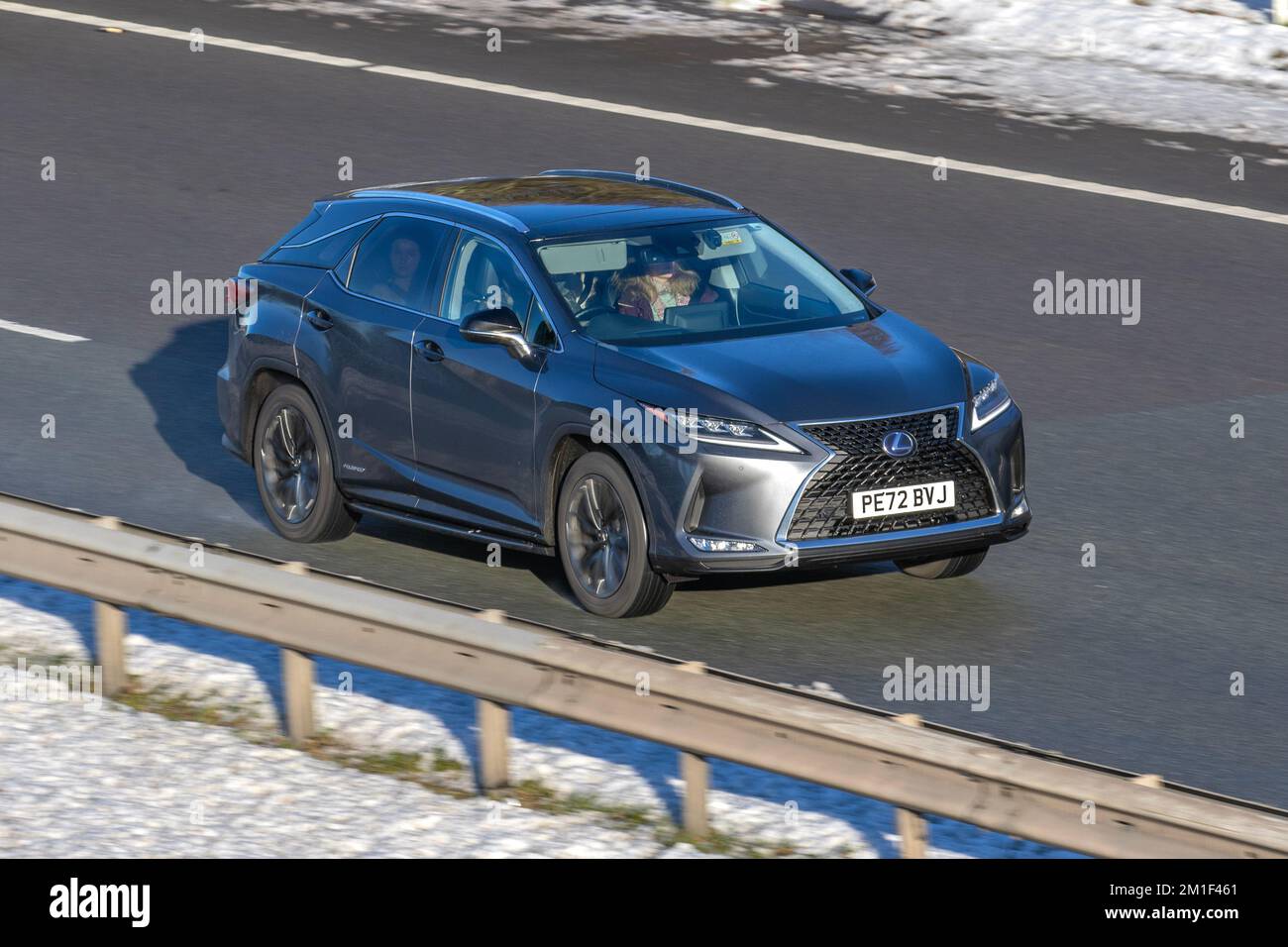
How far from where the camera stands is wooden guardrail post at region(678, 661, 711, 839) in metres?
7.16

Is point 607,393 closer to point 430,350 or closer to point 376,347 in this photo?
point 430,350

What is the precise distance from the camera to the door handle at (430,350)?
398 inches

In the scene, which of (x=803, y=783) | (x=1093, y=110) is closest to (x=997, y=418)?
(x=803, y=783)

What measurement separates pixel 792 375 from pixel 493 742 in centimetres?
237

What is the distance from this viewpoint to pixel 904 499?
9.21 metres

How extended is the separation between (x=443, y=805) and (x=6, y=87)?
13.2 metres

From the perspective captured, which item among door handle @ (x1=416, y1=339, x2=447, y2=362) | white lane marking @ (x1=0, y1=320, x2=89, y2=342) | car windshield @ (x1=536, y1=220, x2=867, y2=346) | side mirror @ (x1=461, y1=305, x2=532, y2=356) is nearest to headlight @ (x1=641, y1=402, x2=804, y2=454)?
car windshield @ (x1=536, y1=220, x2=867, y2=346)

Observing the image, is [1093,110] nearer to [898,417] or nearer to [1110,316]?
[1110,316]

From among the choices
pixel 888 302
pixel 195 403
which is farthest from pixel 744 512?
pixel 888 302

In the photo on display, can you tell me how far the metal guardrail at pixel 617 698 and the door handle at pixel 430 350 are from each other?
6.42 feet

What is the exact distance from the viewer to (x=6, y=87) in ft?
62.9

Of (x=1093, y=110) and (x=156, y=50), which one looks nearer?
(x=1093, y=110)

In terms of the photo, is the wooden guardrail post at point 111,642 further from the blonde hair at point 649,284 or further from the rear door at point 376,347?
the blonde hair at point 649,284

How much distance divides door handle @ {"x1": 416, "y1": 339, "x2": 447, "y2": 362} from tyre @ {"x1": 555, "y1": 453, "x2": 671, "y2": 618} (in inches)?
36.5
